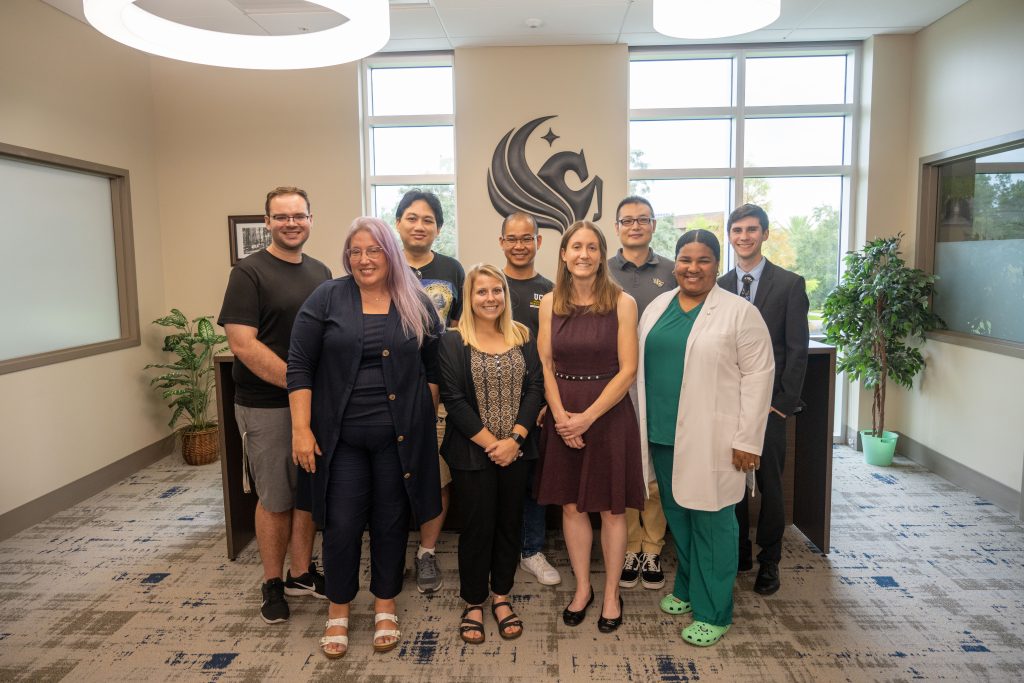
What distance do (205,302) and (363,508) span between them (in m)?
3.77

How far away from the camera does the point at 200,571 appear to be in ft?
10.1

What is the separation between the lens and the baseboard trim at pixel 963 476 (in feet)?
12.2

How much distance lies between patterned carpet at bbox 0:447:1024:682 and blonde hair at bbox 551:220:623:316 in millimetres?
1316

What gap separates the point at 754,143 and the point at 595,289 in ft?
12.0

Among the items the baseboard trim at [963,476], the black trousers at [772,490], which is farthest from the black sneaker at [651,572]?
the baseboard trim at [963,476]

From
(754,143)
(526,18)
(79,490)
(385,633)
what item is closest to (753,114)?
(754,143)

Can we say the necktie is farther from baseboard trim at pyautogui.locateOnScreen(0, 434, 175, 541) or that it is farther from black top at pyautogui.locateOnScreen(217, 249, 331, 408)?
baseboard trim at pyautogui.locateOnScreen(0, 434, 175, 541)

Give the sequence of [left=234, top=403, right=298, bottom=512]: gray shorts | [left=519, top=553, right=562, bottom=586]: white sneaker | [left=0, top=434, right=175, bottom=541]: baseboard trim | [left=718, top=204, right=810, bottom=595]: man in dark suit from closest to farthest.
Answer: [left=234, top=403, right=298, bottom=512]: gray shorts < [left=718, top=204, right=810, bottom=595]: man in dark suit < [left=519, top=553, right=562, bottom=586]: white sneaker < [left=0, top=434, right=175, bottom=541]: baseboard trim

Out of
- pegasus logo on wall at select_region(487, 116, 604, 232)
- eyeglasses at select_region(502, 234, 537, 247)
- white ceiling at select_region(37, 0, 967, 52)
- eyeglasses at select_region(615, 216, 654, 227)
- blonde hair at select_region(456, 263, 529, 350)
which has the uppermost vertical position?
white ceiling at select_region(37, 0, 967, 52)

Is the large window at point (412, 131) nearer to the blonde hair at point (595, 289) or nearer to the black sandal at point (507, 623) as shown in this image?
the blonde hair at point (595, 289)

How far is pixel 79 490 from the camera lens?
4.09 metres

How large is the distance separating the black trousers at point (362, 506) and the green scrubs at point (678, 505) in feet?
3.36

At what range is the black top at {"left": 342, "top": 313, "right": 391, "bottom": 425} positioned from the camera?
219cm

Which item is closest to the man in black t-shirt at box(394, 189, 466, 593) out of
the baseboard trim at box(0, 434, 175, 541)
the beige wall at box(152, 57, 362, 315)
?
the beige wall at box(152, 57, 362, 315)
